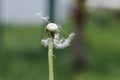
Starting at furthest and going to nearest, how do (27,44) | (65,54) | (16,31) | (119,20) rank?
(119,20), (16,31), (27,44), (65,54)

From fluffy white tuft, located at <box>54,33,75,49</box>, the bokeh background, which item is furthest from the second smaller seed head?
the bokeh background

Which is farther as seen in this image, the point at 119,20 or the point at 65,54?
the point at 119,20

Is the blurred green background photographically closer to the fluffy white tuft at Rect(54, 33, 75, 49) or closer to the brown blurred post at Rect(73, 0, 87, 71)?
the brown blurred post at Rect(73, 0, 87, 71)

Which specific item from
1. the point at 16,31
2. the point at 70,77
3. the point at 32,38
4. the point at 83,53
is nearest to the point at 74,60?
the point at 83,53

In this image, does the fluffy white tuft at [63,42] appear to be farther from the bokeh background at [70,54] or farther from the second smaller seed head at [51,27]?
the bokeh background at [70,54]

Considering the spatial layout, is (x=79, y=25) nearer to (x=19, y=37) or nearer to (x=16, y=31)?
(x=19, y=37)

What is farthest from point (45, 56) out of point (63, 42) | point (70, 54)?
point (63, 42)
